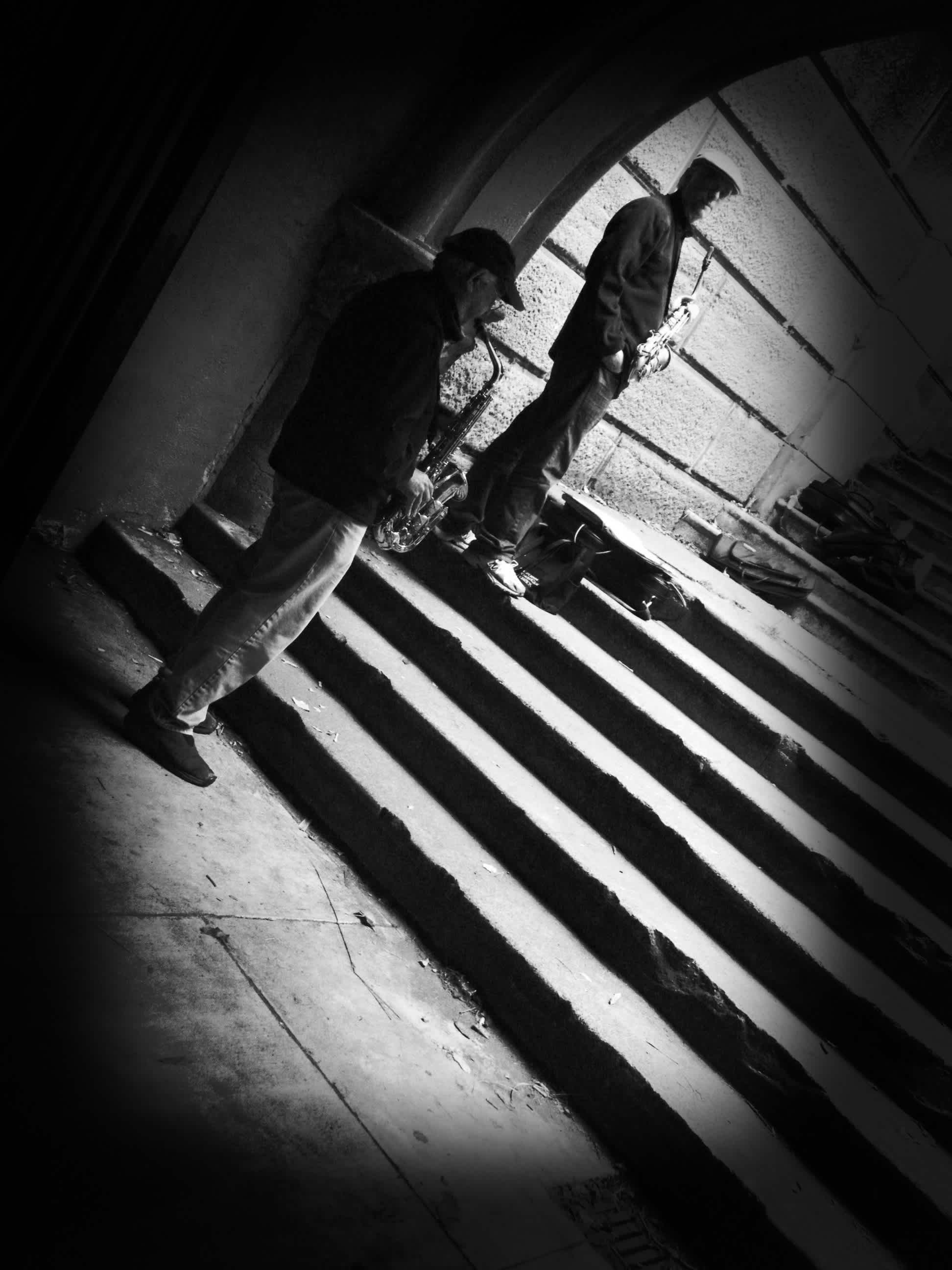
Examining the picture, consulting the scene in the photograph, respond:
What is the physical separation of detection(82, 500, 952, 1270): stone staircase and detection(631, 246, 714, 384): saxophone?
0.82 meters

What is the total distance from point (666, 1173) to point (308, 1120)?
116 centimetres

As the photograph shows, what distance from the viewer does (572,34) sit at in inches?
150

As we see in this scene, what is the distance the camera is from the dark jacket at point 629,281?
13.8ft

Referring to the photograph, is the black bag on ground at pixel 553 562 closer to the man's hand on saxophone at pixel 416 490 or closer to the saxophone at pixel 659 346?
the saxophone at pixel 659 346

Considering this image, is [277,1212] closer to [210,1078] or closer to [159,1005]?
[210,1078]

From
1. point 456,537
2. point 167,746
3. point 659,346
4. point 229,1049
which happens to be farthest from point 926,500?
point 229,1049

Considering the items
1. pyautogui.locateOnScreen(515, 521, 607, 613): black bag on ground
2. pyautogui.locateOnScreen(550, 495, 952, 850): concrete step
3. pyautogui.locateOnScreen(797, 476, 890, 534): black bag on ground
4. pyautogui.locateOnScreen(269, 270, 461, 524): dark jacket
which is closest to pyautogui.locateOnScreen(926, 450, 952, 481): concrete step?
Result: pyautogui.locateOnScreen(797, 476, 890, 534): black bag on ground

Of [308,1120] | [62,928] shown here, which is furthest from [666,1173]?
[62,928]

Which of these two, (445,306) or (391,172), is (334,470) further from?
(391,172)

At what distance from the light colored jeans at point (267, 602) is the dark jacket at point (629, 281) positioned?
1.95 meters

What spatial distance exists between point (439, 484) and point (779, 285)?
13.0ft

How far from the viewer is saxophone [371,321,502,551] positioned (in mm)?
4094

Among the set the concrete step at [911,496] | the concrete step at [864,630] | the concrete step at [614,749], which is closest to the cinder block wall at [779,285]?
the concrete step at [911,496]

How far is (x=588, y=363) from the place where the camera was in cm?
442
